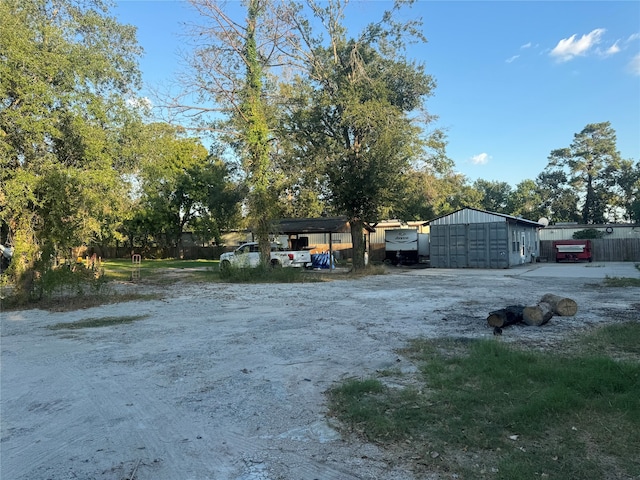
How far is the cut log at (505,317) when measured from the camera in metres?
8.17

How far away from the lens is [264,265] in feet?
68.6

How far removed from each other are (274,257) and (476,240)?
12837mm

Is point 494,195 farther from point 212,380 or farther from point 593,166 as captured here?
point 212,380

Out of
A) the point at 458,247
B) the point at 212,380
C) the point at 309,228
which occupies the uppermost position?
the point at 309,228

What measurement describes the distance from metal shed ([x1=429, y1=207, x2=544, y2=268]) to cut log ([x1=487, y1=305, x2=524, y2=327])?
19.2 meters

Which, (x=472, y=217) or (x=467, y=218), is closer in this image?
(x=472, y=217)

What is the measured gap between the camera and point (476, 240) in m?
27.3

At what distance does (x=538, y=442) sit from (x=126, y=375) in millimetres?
5094

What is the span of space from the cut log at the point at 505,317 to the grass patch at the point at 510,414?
2024 millimetres

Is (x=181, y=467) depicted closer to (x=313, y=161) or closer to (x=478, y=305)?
(x=478, y=305)

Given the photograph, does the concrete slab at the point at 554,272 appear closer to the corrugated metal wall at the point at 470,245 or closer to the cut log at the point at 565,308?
the corrugated metal wall at the point at 470,245

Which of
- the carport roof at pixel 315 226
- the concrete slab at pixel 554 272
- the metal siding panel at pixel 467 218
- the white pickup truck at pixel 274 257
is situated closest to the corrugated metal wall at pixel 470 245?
the metal siding panel at pixel 467 218

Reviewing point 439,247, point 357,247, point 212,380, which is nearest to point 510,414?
point 212,380

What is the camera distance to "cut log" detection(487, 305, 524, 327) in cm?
817
